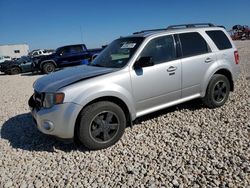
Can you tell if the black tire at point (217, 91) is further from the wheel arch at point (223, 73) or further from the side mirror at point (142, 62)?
the side mirror at point (142, 62)

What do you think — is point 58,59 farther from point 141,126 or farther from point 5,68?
point 141,126

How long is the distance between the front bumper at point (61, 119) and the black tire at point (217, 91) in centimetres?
297

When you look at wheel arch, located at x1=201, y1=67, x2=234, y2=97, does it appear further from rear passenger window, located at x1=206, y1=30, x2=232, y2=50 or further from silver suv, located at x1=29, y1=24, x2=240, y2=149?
rear passenger window, located at x1=206, y1=30, x2=232, y2=50

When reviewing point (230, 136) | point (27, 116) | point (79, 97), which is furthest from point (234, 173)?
point (27, 116)

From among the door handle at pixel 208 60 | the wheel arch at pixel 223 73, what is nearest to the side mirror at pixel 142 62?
the door handle at pixel 208 60

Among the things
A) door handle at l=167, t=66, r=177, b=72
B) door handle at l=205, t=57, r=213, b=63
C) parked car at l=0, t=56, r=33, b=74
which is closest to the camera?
door handle at l=167, t=66, r=177, b=72

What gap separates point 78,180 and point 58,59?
1371 cm

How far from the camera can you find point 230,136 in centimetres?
404

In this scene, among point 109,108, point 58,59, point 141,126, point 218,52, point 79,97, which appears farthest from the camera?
point 58,59

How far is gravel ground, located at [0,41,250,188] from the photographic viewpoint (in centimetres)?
310

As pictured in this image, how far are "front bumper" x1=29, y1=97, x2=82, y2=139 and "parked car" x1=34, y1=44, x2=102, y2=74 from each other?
40.8 ft

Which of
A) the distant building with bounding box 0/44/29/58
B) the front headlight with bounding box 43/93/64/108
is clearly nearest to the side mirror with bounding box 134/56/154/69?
the front headlight with bounding box 43/93/64/108

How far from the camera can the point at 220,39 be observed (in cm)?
544

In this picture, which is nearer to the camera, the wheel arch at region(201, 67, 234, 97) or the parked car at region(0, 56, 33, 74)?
the wheel arch at region(201, 67, 234, 97)
